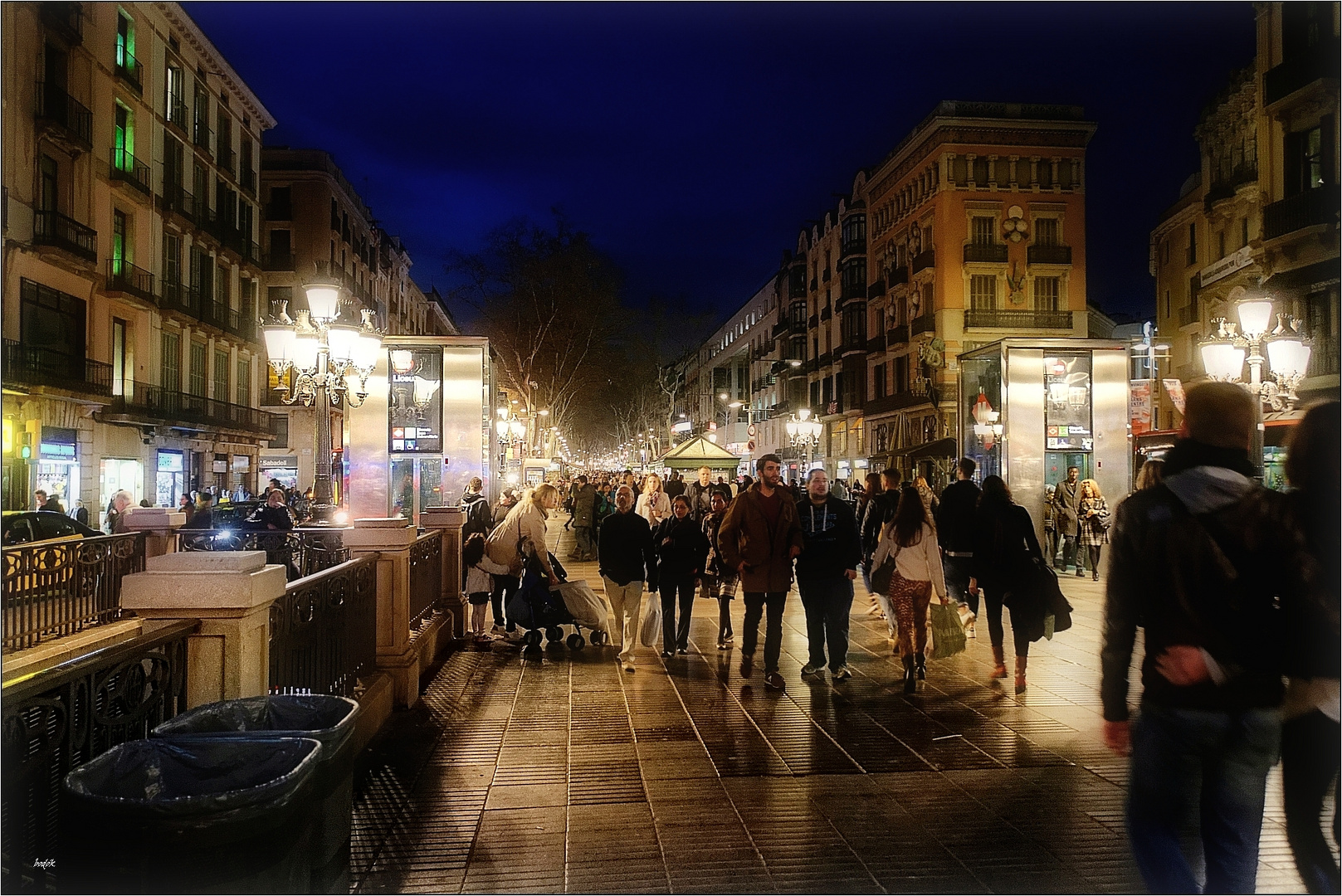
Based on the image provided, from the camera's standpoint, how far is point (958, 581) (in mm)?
9031

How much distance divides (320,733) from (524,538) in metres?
6.48

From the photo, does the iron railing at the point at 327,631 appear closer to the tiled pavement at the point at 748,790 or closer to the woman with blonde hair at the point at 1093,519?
the tiled pavement at the point at 748,790

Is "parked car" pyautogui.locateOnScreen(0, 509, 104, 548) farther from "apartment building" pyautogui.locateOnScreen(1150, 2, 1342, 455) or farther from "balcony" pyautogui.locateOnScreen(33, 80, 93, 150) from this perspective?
"apartment building" pyautogui.locateOnScreen(1150, 2, 1342, 455)

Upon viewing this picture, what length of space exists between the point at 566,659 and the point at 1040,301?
3972 cm

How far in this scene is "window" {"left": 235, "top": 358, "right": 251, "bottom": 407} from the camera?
4050cm

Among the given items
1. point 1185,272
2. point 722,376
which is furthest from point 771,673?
point 722,376

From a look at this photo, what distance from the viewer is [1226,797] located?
2922 millimetres

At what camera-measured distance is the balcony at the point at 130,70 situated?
2939 centimetres

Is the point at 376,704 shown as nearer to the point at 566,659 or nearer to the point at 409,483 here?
the point at 566,659

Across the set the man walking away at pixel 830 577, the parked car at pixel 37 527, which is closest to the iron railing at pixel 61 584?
the parked car at pixel 37 527

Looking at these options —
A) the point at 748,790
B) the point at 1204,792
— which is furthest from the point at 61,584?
the point at 1204,792

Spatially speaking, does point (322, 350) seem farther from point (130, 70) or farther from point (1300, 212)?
point (130, 70)

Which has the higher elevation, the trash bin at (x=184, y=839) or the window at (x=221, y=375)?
the window at (x=221, y=375)

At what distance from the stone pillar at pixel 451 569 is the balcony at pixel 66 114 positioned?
859 inches
